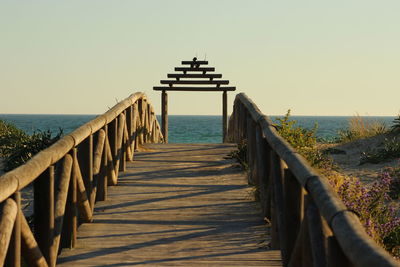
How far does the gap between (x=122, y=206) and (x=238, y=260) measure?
7.98 ft

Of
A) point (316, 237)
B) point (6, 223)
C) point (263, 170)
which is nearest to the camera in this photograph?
point (6, 223)

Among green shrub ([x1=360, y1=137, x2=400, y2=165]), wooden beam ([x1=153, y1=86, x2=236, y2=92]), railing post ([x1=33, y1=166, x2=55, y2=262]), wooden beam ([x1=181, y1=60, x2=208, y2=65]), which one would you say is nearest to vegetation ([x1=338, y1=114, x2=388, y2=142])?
green shrub ([x1=360, y1=137, x2=400, y2=165])

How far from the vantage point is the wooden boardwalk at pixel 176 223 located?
22.0ft

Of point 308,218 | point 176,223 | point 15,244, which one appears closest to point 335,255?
point 308,218

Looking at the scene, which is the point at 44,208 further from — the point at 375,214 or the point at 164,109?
the point at 164,109

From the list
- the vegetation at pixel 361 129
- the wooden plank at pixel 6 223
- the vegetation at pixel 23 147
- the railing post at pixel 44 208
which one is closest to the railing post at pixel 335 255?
the wooden plank at pixel 6 223

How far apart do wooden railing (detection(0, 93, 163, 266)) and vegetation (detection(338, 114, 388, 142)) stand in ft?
33.7

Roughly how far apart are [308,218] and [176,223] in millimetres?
3587

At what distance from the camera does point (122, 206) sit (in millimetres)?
8742

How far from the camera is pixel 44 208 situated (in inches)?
228

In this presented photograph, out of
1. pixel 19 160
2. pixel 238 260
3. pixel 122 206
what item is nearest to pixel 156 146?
pixel 19 160

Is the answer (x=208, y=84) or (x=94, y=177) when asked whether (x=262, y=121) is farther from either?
(x=208, y=84)

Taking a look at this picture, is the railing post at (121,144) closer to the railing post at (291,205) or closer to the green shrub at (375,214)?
the green shrub at (375,214)

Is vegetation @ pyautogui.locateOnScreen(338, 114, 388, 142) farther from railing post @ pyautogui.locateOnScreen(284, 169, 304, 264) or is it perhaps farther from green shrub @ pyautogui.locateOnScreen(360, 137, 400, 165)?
railing post @ pyautogui.locateOnScreen(284, 169, 304, 264)
